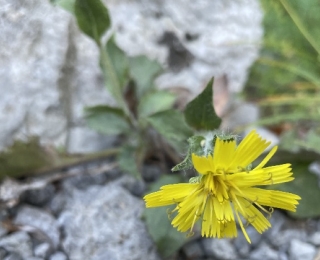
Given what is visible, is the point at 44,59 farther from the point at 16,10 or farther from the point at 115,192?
the point at 115,192

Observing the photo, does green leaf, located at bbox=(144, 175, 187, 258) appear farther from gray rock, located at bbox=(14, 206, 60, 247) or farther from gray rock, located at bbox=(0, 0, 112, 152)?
gray rock, located at bbox=(0, 0, 112, 152)

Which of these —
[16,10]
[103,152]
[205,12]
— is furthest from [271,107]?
[16,10]

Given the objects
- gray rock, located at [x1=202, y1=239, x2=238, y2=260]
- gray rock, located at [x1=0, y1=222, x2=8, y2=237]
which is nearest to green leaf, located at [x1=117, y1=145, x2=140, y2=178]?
gray rock, located at [x1=202, y1=239, x2=238, y2=260]

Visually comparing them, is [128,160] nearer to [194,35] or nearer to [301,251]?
[301,251]

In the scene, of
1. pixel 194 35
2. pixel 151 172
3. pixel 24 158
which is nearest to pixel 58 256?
pixel 24 158

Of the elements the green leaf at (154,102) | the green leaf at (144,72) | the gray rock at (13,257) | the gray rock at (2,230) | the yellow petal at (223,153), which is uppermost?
the yellow petal at (223,153)

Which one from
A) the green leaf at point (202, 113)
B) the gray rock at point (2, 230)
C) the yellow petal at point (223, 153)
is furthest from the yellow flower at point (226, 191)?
the gray rock at point (2, 230)

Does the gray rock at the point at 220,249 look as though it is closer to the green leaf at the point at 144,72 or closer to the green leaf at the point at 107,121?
the green leaf at the point at 107,121
